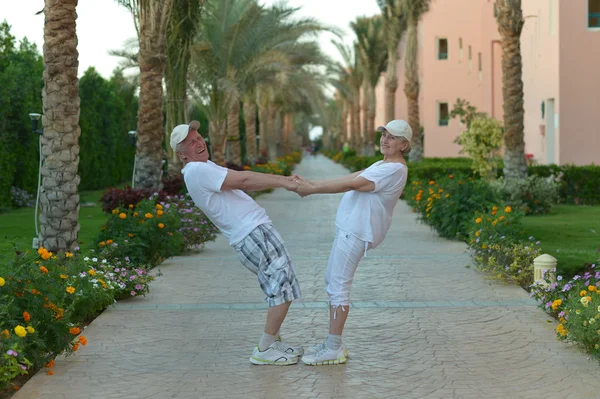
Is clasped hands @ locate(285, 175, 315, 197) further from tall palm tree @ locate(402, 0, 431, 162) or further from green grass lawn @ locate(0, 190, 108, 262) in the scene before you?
tall palm tree @ locate(402, 0, 431, 162)

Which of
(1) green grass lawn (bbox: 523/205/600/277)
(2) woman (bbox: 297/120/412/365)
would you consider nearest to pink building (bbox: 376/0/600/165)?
(1) green grass lawn (bbox: 523/205/600/277)

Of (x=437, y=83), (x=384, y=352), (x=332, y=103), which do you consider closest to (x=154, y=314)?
(x=384, y=352)

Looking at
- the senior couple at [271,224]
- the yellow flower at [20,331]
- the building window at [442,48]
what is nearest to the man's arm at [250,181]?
the senior couple at [271,224]

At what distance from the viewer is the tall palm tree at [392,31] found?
39.7 m

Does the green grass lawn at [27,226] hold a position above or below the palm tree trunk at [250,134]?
below

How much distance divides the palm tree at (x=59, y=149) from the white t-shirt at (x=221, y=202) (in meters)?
4.48

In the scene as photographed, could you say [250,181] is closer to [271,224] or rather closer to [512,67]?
[271,224]

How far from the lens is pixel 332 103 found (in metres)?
108

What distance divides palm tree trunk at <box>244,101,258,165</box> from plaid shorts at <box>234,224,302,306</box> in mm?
33310

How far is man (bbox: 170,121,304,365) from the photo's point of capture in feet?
21.5

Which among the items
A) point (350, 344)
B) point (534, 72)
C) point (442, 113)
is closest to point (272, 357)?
point (350, 344)

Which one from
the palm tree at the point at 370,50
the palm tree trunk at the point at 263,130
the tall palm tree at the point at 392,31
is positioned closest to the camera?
the tall palm tree at the point at 392,31

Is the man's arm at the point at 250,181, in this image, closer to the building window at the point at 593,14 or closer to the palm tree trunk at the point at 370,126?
the building window at the point at 593,14

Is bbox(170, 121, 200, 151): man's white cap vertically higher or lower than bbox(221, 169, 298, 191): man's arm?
higher
